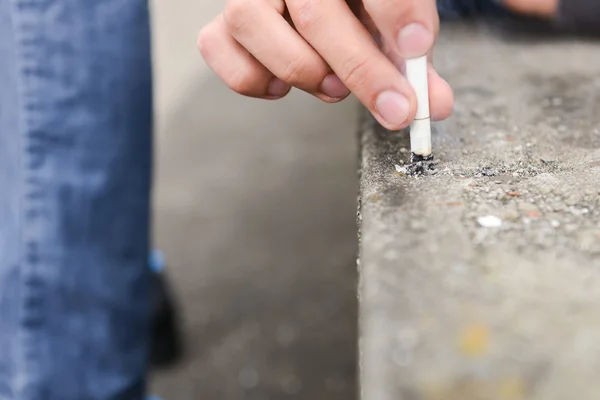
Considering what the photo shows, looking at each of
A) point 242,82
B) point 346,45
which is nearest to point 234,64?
point 242,82

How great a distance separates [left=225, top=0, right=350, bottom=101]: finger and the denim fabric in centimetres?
18

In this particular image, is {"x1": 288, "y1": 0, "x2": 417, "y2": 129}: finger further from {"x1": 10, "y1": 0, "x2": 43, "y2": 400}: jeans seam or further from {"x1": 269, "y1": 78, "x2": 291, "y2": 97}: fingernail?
{"x1": 10, "y1": 0, "x2": 43, "y2": 400}: jeans seam

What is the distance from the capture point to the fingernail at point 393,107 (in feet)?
1.31

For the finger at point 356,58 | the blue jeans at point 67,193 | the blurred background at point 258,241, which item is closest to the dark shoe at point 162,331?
the blurred background at point 258,241

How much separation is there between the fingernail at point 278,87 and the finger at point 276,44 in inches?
1.6

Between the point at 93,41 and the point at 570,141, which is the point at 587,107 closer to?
the point at 570,141

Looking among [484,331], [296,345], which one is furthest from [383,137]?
[296,345]

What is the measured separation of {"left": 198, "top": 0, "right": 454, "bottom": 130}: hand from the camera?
379 millimetres

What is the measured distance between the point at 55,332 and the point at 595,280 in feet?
1.53

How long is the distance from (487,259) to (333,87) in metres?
0.20

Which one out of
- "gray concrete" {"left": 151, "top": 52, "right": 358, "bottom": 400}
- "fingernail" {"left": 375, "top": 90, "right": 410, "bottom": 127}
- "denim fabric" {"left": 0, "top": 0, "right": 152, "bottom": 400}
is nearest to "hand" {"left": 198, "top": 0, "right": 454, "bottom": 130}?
"fingernail" {"left": 375, "top": 90, "right": 410, "bottom": 127}

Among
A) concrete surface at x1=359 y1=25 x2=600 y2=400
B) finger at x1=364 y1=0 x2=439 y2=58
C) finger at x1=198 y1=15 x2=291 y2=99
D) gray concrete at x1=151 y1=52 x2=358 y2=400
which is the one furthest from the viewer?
gray concrete at x1=151 y1=52 x2=358 y2=400

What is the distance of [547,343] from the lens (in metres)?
0.26

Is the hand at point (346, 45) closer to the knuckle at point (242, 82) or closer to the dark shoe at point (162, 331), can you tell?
the knuckle at point (242, 82)
